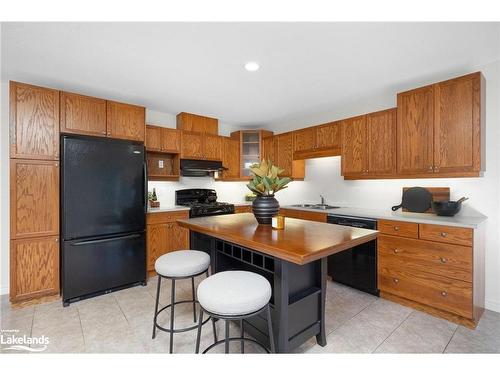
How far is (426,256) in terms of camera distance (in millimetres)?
2256

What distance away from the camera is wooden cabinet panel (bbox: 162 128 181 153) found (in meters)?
3.56

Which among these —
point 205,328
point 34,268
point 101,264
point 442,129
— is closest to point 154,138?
point 101,264

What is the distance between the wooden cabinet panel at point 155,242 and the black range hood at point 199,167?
38.8 inches

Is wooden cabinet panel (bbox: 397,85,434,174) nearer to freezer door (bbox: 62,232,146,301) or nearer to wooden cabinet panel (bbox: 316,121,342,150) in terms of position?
wooden cabinet panel (bbox: 316,121,342,150)

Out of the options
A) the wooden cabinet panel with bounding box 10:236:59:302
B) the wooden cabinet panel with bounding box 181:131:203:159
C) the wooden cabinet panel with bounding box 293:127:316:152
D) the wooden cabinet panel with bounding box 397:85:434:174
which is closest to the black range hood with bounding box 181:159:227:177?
the wooden cabinet panel with bounding box 181:131:203:159

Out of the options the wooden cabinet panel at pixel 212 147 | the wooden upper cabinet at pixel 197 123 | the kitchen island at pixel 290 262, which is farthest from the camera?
the wooden cabinet panel at pixel 212 147

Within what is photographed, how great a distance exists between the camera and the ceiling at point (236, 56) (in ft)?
5.77

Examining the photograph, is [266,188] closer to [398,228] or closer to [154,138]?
[398,228]

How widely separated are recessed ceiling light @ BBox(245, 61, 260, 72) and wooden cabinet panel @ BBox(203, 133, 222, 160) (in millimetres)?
1790

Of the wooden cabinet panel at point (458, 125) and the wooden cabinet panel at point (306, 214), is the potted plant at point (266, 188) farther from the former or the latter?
the wooden cabinet panel at point (458, 125)

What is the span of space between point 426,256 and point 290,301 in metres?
1.63

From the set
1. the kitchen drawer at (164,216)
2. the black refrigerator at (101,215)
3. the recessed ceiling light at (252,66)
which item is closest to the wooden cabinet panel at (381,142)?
the recessed ceiling light at (252,66)

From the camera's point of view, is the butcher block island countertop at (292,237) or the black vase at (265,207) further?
the black vase at (265,207)
